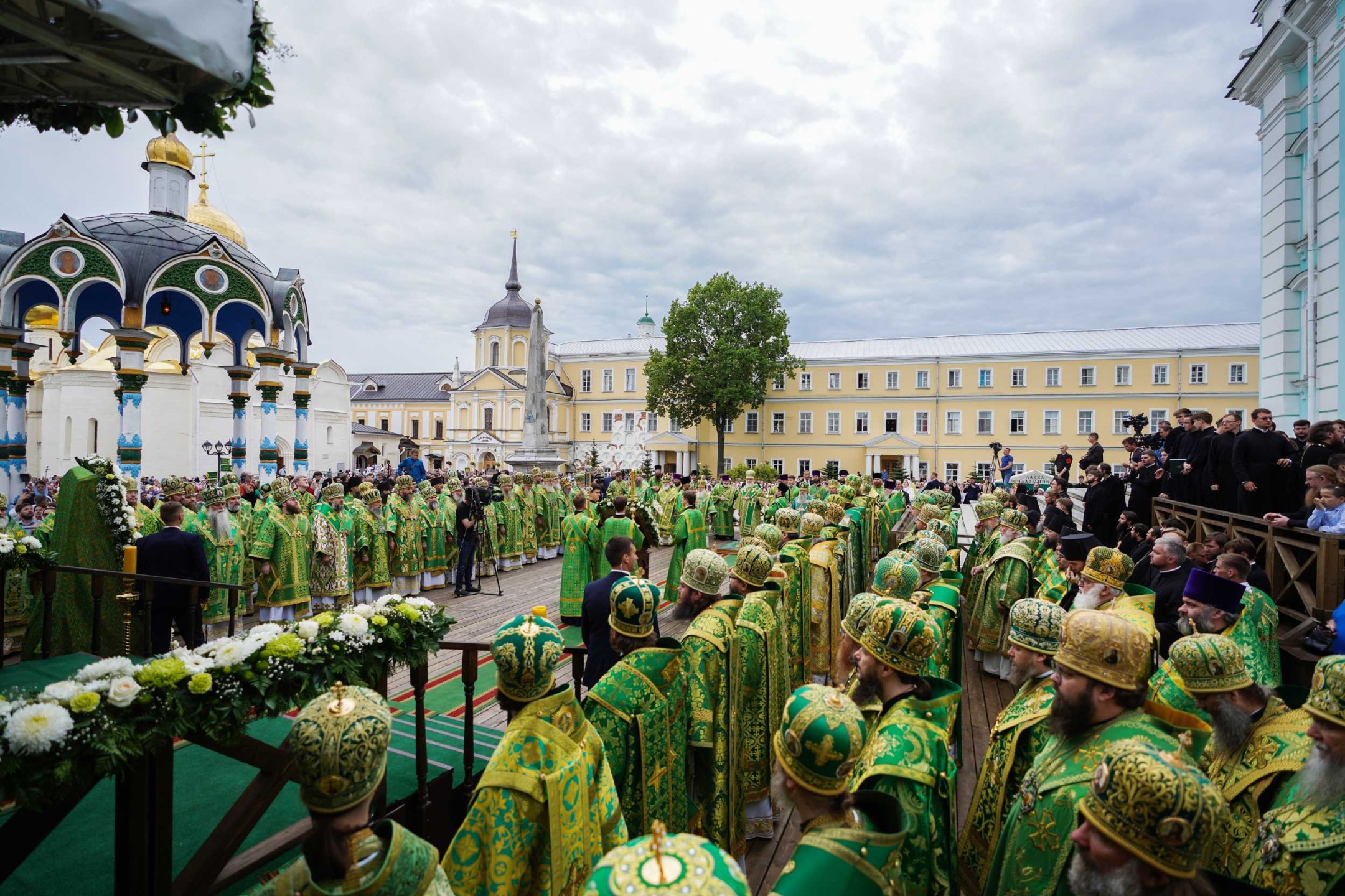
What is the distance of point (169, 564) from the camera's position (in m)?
6.34

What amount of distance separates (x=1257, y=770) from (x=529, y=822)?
289 cm

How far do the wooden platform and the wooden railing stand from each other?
260cm

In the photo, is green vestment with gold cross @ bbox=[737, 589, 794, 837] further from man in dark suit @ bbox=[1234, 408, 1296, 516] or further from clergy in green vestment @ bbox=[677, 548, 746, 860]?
man in dark suit @ bbox=[1234, 408, 1296, 516]

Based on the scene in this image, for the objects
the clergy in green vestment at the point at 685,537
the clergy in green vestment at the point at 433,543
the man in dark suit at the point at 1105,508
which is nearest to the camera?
the man in dark suit at the point at 1105,508

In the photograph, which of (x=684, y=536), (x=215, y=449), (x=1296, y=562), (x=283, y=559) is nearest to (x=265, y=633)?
(x=283, y=559)

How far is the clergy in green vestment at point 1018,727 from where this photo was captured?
3018mm

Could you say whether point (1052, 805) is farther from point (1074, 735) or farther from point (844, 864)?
point (844, 864)

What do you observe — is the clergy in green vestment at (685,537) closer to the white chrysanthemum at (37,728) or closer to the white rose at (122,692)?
the white rose at (122,692)

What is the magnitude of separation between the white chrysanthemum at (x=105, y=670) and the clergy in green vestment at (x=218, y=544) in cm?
686

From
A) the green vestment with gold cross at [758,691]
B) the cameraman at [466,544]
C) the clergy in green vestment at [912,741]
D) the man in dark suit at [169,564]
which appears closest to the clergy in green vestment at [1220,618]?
the clergy in green vestment at [912,741]

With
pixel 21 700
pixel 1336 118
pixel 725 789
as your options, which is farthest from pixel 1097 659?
pixel 1336 118

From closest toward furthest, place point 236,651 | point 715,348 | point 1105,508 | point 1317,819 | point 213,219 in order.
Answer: point 1317,819, point 236,651, point 1105,508, point 213,219, point 715,348

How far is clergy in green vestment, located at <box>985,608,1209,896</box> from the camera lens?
7.69ft

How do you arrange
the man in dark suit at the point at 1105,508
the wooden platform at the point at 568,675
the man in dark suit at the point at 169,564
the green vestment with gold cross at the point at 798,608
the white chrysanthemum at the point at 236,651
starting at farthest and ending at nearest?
1. the man in dark suit at the point at 1105,508
2. the green vestment with gold cross at the point at 798,608
3. the man in dark suit at the point at 169,564
4. the wooden platform at the point at 568,675
5. the white chrysanthemum at the point at 236,651
